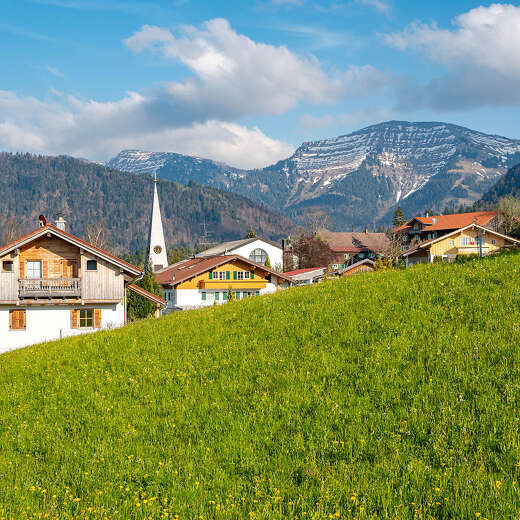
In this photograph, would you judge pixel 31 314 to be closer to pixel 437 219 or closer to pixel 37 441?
pixel 37 441

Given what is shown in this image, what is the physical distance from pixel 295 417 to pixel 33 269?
109 ft

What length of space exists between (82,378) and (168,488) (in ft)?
22.0

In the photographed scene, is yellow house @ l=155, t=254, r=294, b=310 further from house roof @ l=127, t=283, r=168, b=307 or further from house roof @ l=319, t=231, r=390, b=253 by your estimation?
house roof @ l=319, t=231, r=390, b=253

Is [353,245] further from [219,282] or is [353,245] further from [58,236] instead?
[58,236]

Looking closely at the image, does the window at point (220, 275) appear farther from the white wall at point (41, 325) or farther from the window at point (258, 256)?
the window at point (258, 256)

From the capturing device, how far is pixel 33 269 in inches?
1484

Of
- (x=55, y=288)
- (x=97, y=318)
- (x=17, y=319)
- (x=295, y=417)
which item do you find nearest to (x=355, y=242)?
(x=97, y=318)

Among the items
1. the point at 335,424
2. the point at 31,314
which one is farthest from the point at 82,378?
the point at 31,314

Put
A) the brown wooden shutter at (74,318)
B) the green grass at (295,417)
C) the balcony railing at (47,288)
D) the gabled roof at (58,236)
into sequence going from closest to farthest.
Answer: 1. the green grass at (295,417)
2. the gabled roof at (58,236)
3. the balcony railing at (47,288)
4. the brown wooden shutter at (74,318)

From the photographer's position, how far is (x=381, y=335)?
12.5 metres

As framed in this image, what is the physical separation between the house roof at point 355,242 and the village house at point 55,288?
101 meters

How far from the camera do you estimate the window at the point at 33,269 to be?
3762 centimetres

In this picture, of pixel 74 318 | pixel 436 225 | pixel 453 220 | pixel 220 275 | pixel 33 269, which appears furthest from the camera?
pixel 453 220

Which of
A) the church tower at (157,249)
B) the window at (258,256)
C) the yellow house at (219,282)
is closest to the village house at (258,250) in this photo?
the window at (258,256)
